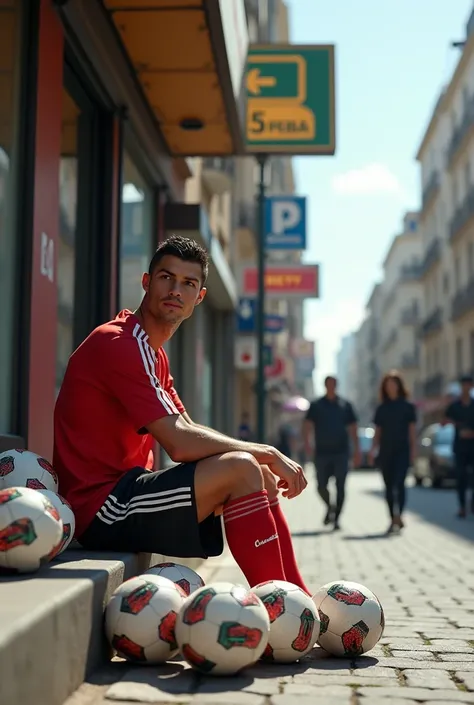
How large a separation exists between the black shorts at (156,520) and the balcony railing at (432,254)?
2125 inches

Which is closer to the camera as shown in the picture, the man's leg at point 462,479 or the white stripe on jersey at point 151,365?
the white stripe on jersey at point 151,365

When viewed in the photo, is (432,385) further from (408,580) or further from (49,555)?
(49,555)

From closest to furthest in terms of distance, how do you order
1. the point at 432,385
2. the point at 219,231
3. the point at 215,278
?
the point at 215,278 → the point at 219,231 → the point at 432,385

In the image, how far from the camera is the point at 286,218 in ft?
57.0

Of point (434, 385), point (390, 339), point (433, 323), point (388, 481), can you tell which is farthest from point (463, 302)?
point (390, 339)

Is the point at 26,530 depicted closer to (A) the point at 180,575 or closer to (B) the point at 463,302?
(A) the point at 180,575

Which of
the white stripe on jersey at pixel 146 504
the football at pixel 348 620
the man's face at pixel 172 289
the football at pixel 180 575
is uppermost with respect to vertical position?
the man's face at pixel 172 289

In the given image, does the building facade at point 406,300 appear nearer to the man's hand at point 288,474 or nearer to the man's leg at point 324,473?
the man's leg at point 324,473

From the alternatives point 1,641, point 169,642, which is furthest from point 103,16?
point 1,641

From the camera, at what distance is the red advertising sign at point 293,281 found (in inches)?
730

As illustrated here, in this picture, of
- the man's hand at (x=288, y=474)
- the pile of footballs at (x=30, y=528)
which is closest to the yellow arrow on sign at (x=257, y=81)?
the man's hand at (x=288, y=474)

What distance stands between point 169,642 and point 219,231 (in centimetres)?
1681

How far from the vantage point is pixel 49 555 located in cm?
338

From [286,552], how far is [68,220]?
3803mm
